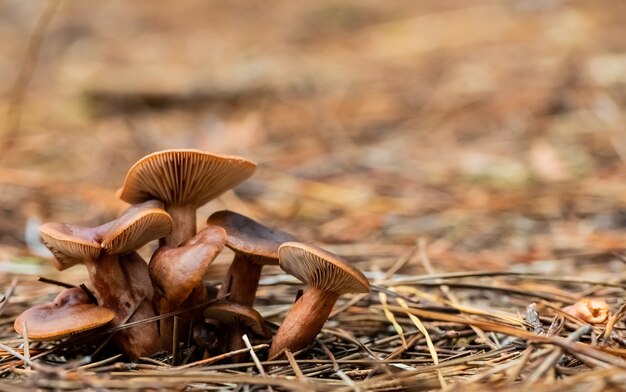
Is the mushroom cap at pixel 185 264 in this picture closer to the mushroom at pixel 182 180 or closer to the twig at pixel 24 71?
the mushroom at pixel 182 180

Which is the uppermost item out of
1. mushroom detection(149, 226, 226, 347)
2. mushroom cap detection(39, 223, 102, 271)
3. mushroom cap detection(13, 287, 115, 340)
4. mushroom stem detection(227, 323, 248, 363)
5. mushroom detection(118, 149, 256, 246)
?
mushroom detection(118, 149, 256, 246)

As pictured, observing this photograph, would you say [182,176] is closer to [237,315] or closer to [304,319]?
[237,315]

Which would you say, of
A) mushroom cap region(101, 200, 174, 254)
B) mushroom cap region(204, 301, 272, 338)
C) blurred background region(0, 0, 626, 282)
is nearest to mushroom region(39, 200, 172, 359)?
mushroom cap region(101, 200, 174, 254)

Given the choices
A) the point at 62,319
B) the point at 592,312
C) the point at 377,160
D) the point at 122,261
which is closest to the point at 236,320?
the point at 122,261

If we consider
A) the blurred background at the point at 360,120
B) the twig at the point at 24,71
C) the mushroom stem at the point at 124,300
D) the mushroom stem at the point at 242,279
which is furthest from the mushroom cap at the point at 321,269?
the twig at the point at 24,71

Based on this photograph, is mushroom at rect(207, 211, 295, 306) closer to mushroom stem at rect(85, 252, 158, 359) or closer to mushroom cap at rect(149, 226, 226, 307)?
mushroom cap at rect(149, 226, 226, 307)

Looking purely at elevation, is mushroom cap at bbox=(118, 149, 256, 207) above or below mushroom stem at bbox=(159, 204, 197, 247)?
above
